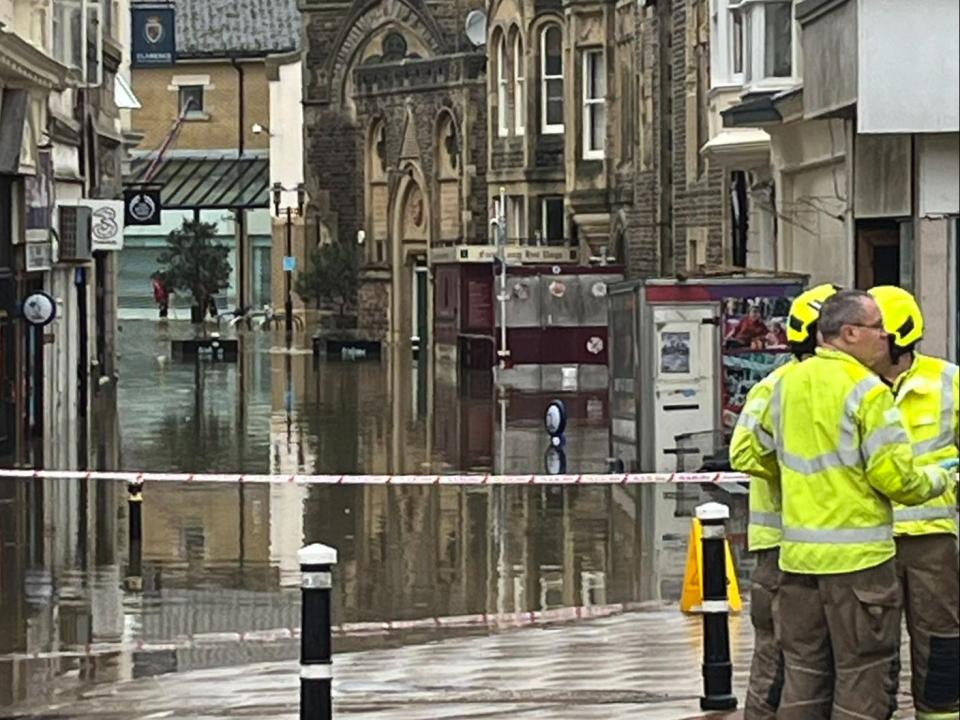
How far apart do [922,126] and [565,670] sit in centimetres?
343

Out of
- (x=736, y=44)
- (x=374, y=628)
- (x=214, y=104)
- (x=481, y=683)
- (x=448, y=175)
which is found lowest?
(x=374, y=628)

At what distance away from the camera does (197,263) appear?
85.3 m

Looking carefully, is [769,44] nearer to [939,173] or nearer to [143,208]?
[939,173]

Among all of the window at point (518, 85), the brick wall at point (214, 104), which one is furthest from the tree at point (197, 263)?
the window at point (518, 85)

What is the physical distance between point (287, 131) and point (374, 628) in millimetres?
71848

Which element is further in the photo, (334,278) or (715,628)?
(334,278)

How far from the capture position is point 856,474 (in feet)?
28.8

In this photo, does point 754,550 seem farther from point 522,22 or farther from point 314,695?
point 522,22

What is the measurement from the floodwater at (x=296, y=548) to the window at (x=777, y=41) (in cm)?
475

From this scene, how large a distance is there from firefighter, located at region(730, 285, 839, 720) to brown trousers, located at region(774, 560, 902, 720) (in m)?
0.27

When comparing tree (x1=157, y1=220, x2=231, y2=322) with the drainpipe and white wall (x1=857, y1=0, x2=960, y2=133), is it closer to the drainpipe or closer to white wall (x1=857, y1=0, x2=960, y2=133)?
the drainpipe

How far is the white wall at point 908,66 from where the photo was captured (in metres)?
9.31

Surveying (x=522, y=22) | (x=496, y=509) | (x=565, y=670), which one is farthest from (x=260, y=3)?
(x=565, y=670)

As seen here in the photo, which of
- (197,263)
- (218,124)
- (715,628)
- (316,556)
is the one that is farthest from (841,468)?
(218,124)
